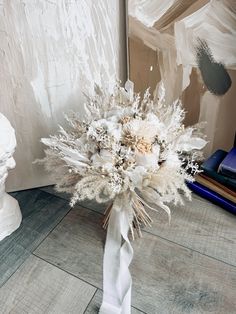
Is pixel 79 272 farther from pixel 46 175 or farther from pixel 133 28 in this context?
pixel 133 28

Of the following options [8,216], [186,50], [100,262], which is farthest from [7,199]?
[186,50]

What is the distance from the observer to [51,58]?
930mm

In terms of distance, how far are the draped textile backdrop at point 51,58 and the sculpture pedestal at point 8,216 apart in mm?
179

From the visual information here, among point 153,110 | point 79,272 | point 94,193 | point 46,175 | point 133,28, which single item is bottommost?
point 79,272

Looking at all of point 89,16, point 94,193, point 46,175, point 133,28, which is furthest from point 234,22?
point 46,175

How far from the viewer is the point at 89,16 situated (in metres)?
0.91

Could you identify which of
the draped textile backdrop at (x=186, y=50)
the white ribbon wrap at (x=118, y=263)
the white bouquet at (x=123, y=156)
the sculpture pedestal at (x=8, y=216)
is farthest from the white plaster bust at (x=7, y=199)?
the draped textile backdrop at (x=186, y=50)

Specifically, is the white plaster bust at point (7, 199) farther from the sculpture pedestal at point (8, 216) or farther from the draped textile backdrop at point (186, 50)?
the draped textile backdrop at point (186, 50)

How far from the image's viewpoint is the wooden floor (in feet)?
2.50

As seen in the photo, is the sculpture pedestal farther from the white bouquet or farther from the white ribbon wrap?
the white ribbon wrap

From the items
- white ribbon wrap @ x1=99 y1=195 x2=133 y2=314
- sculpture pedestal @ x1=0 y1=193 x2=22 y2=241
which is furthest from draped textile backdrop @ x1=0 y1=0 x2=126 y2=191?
white ribbon wrap @ x1=99 y1=195 x2=133 y2=314

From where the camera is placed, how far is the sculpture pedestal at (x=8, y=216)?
37.2 inches

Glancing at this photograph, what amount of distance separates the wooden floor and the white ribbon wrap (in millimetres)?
27

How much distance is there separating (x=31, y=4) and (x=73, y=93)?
30 cm
